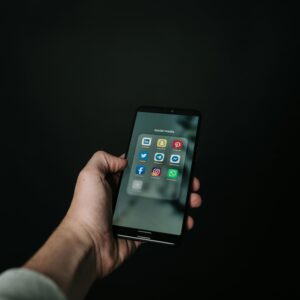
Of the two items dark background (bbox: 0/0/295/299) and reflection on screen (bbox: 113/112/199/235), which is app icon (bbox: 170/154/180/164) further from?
dark background (bbox: 0/0/295/299)

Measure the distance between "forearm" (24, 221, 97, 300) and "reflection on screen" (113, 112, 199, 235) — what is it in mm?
117

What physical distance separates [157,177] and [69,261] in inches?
11.7

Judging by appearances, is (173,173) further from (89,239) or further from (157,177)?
(89,239)

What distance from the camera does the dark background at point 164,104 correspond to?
1327 millimetres

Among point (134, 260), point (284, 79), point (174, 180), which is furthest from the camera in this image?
point (134, 260)

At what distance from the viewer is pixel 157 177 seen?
38.4 inches

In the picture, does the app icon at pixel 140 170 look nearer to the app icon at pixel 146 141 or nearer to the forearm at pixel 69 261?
the app icon at pixel 146 141

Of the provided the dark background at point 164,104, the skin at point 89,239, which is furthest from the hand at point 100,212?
the dark background at point 164,104

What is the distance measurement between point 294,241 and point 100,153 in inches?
27.2

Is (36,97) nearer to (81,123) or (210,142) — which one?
(81,123)

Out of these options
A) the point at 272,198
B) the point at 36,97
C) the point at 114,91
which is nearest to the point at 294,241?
the point at 272,198

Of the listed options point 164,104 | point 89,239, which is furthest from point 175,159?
point 164,104

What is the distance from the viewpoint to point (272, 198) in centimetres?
134

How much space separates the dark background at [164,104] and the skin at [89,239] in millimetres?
437
